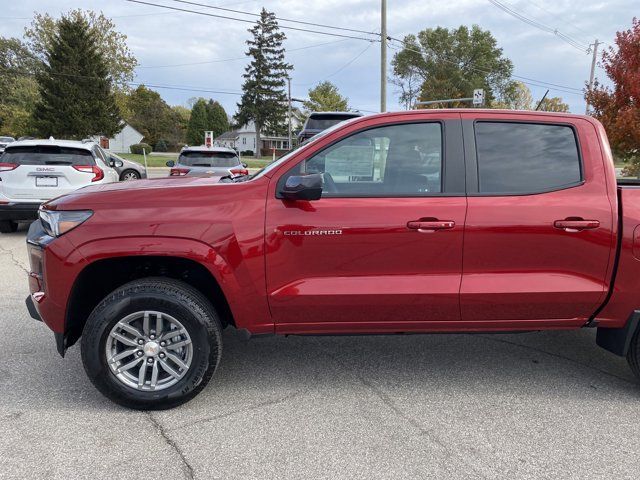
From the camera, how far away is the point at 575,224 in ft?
10.1

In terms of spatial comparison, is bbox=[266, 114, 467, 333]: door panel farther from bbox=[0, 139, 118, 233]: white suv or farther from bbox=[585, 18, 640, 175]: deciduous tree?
bbox=[585, 18, 640, 175]: deciduous tree

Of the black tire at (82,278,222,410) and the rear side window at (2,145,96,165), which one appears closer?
the black tire at (82,278,222,410)

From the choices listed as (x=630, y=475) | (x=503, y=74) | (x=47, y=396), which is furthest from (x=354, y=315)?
(x=503, y=74)

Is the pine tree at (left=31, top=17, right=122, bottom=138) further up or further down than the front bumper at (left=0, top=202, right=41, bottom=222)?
further up

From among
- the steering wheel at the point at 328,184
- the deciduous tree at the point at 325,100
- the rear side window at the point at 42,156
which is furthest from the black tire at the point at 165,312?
the deciduous tree at the point at 325,100

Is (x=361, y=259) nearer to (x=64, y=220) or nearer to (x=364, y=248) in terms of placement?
(x=364, y=248)

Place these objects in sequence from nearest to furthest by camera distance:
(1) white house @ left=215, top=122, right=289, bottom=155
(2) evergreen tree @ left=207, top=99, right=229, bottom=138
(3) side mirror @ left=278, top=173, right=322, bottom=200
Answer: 1. (3) side mirror @ left=278, top=173, right=322, bottom=200
2. (1) white house @ left=215, top=122, right=289, bottom=155
3. (2) evergreen tree @ left=207, top=99, right=229, bottom=138

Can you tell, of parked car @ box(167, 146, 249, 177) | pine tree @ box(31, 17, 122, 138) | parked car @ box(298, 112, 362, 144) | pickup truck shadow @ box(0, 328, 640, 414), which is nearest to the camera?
pickup truck shadow @ box(0, 328, 640, 414)

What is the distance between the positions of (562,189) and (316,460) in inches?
88.0

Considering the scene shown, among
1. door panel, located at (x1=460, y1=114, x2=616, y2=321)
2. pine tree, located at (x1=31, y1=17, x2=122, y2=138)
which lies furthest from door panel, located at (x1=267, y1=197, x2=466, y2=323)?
pine tree, located at (x1=31, y1=17, x2=122, y2=138)

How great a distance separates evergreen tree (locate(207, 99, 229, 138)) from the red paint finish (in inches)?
3496

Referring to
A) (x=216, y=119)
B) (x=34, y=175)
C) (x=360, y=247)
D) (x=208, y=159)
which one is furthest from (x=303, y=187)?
(x=216, y=119)

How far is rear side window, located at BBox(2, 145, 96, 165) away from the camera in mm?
8172

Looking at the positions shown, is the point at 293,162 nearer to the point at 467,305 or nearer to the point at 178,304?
the point at 178,304
